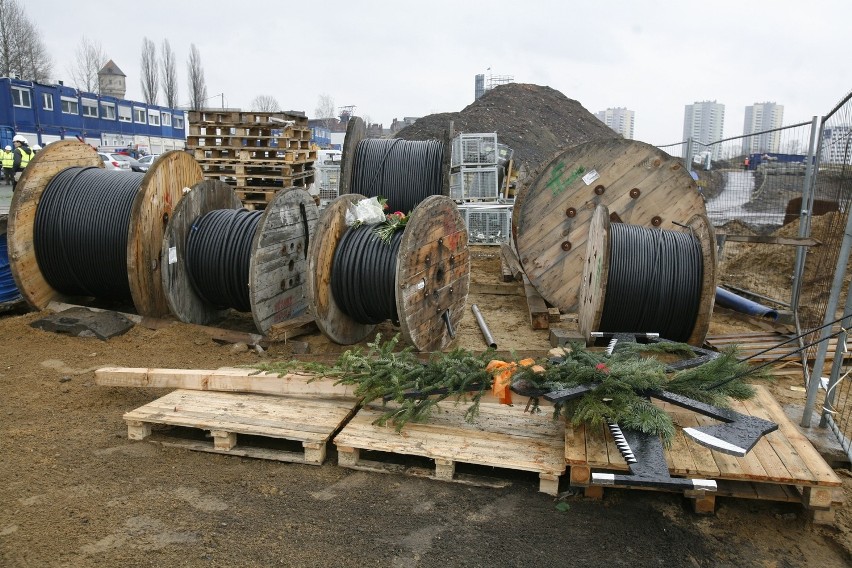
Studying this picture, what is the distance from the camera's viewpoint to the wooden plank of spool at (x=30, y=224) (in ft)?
22.5

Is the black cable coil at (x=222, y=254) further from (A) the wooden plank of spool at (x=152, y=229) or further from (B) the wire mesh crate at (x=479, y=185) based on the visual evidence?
(B) the wire mesh crate at (x=479, y=185)

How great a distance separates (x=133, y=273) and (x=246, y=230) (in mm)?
Result: 1131

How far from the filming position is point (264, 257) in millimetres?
6375

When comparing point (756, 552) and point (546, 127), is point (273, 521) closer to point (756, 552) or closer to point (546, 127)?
point (756, 552)

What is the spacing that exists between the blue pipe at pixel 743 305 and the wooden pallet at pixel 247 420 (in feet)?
16.8

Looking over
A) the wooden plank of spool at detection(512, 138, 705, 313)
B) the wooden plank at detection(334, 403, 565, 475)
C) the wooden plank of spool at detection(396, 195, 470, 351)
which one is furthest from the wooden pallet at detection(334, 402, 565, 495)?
the wooden plank of spool at detection(512, 138, 705, 313)

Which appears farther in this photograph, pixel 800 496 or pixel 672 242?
pixel 672 242

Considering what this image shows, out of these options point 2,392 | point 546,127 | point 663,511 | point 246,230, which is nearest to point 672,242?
point 663,511

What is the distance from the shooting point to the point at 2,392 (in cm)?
534

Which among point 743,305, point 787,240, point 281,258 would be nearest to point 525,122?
point 743,305

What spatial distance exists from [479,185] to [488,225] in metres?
1.20

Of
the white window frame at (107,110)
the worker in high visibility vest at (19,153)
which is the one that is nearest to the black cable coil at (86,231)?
the worker in high visibility vest at (19,153)

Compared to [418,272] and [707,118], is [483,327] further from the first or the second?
[707,118]

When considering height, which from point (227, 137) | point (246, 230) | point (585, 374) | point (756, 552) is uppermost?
point (227, 137)
